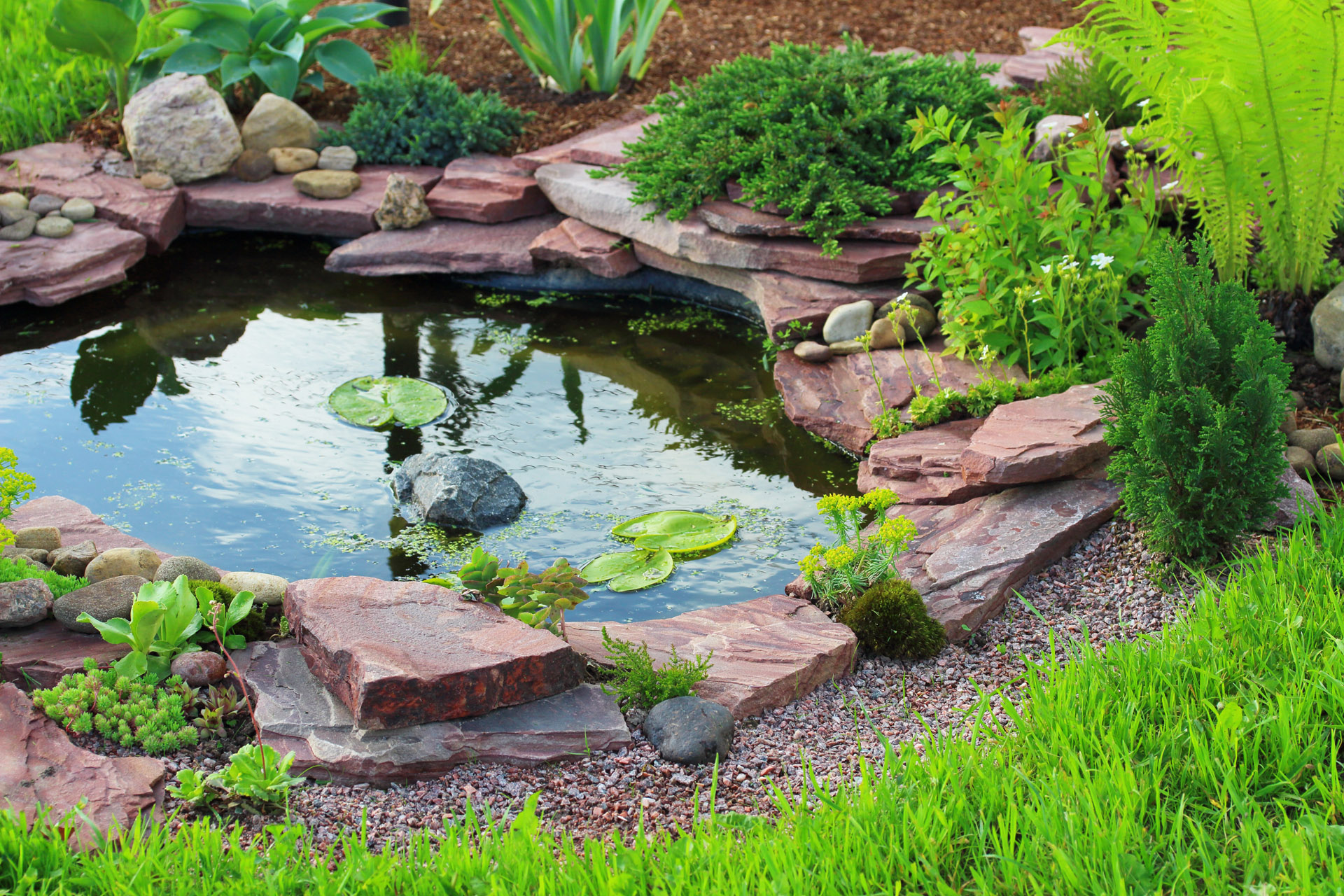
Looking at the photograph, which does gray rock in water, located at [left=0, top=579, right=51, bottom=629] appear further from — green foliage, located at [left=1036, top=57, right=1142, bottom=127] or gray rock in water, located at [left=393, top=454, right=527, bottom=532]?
green foliage, located at [left=1036, top=57, right=1142, bottom=127]

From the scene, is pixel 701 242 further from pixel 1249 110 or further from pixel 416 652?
pixel 416 652

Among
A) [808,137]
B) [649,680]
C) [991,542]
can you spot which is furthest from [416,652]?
[808,137]

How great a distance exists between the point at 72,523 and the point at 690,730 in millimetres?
2482

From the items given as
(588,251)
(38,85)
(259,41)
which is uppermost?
(259,41)

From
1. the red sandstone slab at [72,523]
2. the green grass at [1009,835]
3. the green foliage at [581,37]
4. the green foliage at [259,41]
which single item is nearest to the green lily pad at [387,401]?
the red sandstone slab at [72,523]

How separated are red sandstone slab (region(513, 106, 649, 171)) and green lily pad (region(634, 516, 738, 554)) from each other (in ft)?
12.4

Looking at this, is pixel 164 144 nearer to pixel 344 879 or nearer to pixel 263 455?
pixel 263 455

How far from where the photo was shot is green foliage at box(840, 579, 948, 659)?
340 cm

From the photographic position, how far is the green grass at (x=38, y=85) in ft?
25.0

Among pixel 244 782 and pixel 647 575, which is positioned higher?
pixel 244 782

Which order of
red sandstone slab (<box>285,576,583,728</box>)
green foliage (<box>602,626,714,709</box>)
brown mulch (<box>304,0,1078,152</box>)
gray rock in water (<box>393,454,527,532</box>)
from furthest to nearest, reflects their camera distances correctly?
1. brown mulch (<box>304,0,1078,152</box>)
2. gray rock in water (<box>393,454,527,532</box>)
3. green foliage (<box>602,626,714,709</box>)
4. red sandstone slab (<box>285,576,583,728</box>)

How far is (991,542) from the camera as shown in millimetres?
3787

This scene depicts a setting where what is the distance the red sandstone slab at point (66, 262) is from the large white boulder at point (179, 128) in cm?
72

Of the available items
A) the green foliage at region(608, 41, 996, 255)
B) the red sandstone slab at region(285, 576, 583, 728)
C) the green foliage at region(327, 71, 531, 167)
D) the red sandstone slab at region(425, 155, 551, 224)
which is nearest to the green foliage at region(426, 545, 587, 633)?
the red sandstone slab at region(285, 576, 583, 728)
